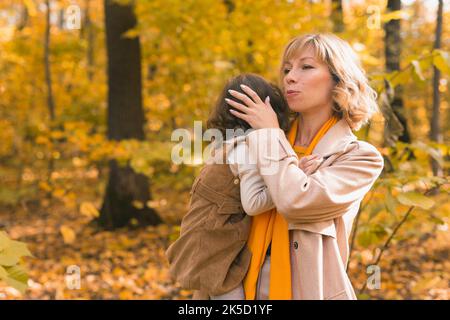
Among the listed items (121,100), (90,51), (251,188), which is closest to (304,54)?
(251,188)

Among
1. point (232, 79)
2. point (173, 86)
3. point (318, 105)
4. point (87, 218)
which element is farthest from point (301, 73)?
point (87, 218)

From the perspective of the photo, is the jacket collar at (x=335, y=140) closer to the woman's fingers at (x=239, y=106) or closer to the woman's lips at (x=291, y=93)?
the woman's lips at (x=291, y=93)

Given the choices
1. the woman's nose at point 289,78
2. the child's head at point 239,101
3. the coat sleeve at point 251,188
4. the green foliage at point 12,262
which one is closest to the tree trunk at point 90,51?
the green foliage at point 12,262

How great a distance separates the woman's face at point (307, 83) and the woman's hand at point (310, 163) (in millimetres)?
197

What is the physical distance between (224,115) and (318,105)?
35cm

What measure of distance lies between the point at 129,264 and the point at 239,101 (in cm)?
510

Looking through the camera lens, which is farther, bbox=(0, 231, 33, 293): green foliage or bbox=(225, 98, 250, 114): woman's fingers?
bbox=(0, 231, 33, 293): green foliage

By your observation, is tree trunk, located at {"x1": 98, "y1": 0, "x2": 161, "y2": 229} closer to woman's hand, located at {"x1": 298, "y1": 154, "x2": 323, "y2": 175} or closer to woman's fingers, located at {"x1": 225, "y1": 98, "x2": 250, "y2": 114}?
woman's fingers, located at {"x1": 225, "y1": 98, "x2": 250, "y2": 114}

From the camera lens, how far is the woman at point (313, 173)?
5.53 feet

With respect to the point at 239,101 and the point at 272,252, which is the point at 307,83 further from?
the point at 272,252

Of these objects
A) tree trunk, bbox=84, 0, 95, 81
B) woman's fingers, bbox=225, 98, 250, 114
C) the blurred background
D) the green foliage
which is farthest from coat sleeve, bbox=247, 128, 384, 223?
tree trunk, bbox=84, 0, 95, 81

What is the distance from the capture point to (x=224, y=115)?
6.35 feet

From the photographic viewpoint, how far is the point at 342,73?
188cm

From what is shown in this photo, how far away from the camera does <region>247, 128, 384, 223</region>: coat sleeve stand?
1.65 metres
